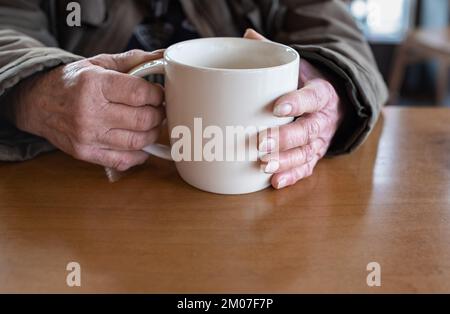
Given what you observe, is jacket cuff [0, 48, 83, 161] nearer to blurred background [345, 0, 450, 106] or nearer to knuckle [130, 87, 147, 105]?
knuckle [130, 87, 147, 105]

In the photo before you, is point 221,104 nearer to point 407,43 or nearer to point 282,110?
point 282,110

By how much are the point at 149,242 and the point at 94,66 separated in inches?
7.3

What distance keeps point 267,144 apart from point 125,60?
17cm

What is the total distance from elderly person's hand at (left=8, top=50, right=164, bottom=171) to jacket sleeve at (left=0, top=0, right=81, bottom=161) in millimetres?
18

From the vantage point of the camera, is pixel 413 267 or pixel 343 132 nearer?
pixel 413 267

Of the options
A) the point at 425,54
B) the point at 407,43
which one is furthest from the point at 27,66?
the point at 407,43

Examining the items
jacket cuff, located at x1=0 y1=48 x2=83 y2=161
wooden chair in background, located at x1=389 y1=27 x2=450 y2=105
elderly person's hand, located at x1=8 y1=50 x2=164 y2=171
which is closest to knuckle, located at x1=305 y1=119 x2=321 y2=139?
elderly person's hand, located at x1=8 y1=50 x2=164 y2=171

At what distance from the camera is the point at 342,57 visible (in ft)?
1.76

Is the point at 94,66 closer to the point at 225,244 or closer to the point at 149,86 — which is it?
the point at 149,86

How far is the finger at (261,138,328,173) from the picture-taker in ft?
1.47

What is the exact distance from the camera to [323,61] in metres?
0.52

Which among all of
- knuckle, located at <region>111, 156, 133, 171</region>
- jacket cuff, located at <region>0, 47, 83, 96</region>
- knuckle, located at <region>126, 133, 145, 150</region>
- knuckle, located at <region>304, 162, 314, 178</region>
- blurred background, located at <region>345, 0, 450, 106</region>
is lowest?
blurred background, located at <region>345, 0, 450, 106</region>
